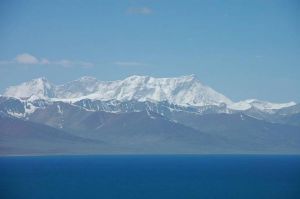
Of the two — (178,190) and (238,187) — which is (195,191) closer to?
(178,190)

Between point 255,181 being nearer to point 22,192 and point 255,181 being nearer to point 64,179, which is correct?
point 64,179

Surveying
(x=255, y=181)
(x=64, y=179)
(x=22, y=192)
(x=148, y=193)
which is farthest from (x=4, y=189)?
(x=255, y=181)

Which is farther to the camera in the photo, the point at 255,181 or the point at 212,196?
the point at 255,181

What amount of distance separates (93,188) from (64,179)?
26796 mm

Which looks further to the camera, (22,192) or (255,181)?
(255,181)

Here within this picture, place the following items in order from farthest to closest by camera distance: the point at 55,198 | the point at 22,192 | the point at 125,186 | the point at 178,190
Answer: the point at 125,186
the point at 178,190
the point at 22,192
the point at 55,198

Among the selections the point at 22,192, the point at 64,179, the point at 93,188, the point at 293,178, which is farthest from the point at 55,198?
the point at 293,178

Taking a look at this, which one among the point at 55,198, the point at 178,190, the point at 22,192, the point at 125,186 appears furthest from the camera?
the point at 125,186

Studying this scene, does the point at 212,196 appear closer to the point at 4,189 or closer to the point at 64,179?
the point at 4,189

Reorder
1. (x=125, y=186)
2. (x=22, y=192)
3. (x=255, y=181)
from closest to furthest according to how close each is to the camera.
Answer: (x=22, y=192) < (x=125, y=186) < (x=255, y=181)

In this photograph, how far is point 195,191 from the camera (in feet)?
391

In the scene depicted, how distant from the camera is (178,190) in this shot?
397ft

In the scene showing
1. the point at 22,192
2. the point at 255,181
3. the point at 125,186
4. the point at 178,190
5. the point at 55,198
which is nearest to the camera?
the point at 55,198

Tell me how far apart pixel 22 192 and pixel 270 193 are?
35.3 meters
